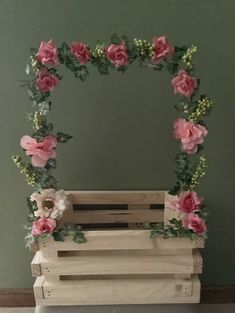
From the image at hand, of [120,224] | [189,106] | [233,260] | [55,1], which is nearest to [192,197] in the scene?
[189,106]

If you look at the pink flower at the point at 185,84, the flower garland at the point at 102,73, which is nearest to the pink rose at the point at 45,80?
the flower garland at the point at 102,73

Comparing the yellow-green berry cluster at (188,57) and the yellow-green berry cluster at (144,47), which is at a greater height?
the yellow-green berry cluster at (144,47)

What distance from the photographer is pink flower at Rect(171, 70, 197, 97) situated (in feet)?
3.30

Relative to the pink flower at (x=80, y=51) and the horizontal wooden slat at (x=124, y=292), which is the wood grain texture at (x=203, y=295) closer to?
the horizontal wooden slat at (x=124, y=292)

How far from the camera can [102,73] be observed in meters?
1.06

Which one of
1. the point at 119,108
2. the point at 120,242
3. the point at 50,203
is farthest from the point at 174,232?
the point at 119,108

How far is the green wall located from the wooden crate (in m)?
0.34

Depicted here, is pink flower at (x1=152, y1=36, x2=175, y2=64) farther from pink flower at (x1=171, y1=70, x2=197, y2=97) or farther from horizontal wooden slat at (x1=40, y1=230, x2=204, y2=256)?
horizontal wooden slat at (x1=40, y1=230, x2=204, y2=256)

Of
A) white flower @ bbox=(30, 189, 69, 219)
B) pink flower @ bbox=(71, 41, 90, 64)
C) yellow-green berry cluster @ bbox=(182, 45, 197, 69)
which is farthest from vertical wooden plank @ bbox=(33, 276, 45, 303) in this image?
yellow-green berry cluster @ bbox=(182, 45, 197, 69)

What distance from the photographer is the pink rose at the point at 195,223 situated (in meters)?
1.03

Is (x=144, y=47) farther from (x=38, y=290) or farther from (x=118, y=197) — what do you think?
(x=38, y=290)

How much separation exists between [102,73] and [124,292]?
0.75 m

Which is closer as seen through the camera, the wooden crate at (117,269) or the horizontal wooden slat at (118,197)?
the wooden crate at (117,269)

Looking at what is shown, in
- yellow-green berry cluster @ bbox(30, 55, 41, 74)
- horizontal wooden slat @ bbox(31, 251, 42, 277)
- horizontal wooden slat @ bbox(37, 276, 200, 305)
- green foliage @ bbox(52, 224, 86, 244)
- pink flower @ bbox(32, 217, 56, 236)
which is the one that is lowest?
horizontal wooden slat @ bbox(37, 276, 200, 305)
